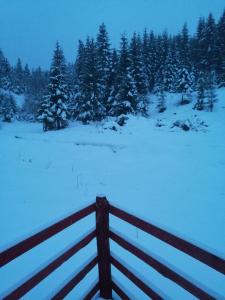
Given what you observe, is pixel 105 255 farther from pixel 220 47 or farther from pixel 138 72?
pixel 220 47

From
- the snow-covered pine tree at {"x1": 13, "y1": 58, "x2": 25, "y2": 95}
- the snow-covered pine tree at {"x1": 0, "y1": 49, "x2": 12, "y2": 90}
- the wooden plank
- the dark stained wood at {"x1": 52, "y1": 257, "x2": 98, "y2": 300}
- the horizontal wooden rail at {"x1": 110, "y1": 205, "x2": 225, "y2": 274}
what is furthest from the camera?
the snow-covered pine tree at {"x1": 13, "y1": 58, "x2": 25, "y2": 95}

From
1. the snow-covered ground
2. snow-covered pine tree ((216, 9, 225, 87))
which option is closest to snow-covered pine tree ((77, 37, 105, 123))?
the snow-covered ground

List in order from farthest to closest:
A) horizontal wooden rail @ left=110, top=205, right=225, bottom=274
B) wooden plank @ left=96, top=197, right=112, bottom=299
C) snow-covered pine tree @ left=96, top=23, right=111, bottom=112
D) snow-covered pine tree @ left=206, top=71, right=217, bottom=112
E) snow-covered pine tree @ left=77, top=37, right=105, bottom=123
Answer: snow-covered pine tree @ left=96, top=23, right=111, bottom=112, snow-covered pine tree @ left=206, top=71, right=217, bottom=112, snow-covered pine tree @ left=77, top=37, right=105, bottom=123, wooden plank @ left=96, top=197, right=112, bottom=299, horizontal wooden rail @ left=110, top=205, right=225, bottom=274

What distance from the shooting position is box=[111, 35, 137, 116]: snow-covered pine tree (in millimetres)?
27980

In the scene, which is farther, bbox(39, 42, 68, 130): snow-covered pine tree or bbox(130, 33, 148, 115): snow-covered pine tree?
bbox(130, 33, 148, 115): snow-covered pine tree

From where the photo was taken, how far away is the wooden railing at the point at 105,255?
1.98 metres

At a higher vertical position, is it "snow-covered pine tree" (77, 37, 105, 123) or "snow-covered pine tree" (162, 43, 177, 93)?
"snow-covered pine tree" (162, 43, 177, 93)

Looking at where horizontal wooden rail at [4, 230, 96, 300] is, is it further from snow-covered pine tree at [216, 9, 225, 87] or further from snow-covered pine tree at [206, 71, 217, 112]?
snow-covered pine tree at [216, 9, 225, 87]

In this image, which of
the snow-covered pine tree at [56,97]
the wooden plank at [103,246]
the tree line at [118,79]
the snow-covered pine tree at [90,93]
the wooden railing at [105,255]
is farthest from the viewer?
the snow-covered pine tree at [90,93]

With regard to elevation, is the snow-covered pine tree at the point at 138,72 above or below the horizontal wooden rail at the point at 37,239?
above

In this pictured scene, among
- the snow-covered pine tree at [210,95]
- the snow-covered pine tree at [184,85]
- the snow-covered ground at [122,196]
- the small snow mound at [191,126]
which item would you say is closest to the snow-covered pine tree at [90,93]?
the small snow mound at [191,126]

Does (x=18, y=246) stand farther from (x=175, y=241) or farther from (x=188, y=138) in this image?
(x=188, y=138)

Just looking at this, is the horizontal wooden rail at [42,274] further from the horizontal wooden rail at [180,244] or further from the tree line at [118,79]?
the tree line at [118,79]

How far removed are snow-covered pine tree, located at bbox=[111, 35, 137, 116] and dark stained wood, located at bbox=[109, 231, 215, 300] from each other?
85.3 ft
